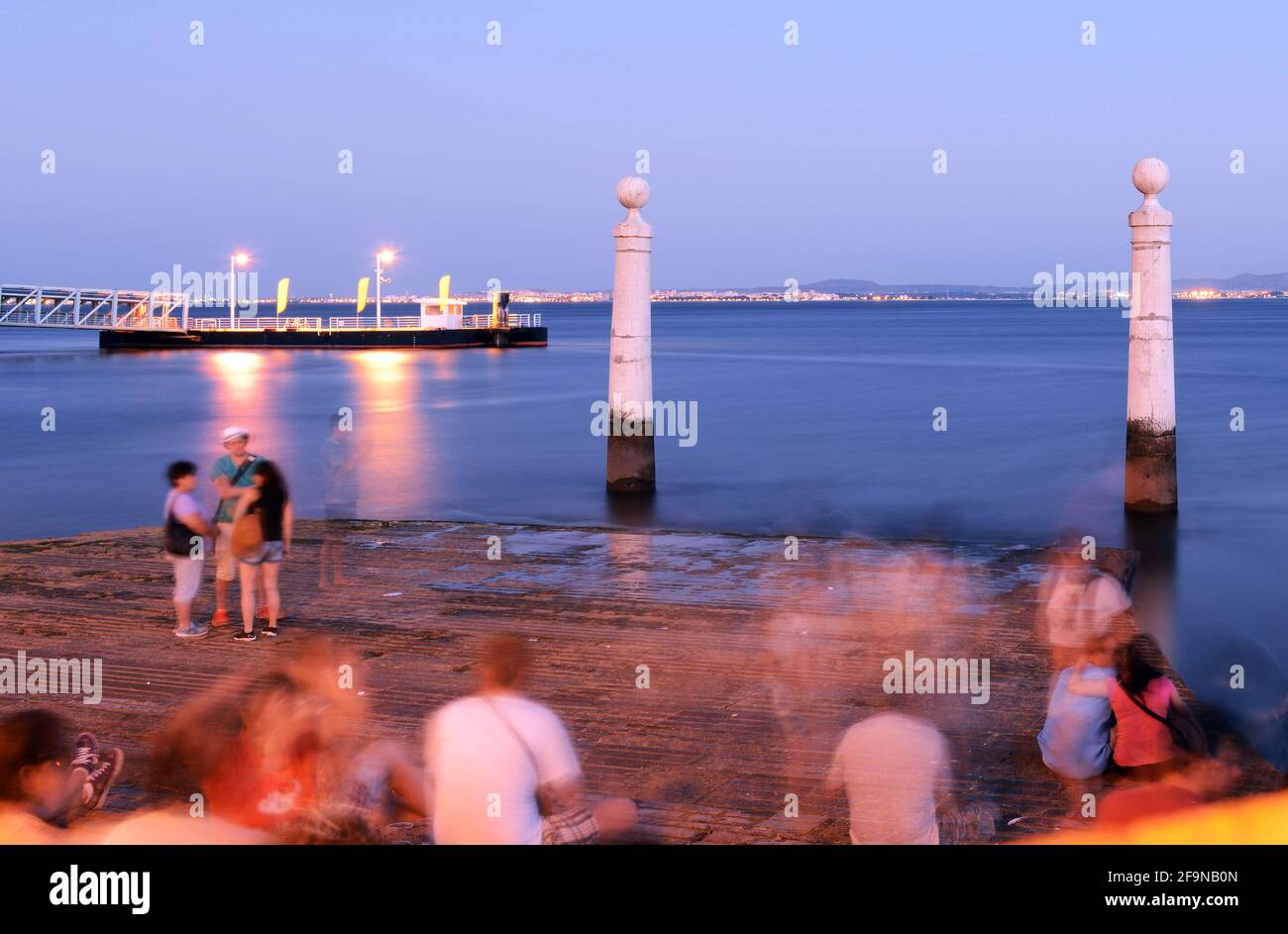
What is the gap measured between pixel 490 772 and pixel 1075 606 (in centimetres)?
650

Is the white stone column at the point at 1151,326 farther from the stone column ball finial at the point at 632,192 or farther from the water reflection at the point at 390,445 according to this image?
the water reflection at the point at 390,445

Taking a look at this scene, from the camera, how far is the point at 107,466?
114 feet

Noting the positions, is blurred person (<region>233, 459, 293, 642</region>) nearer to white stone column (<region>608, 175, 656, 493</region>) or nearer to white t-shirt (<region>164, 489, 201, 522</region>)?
white t-shirt (<region>164, 489, 201, 522</region>)

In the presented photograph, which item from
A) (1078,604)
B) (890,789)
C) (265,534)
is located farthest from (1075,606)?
(265,534)

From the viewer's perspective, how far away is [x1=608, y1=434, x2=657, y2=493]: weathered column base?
2000 centimetres

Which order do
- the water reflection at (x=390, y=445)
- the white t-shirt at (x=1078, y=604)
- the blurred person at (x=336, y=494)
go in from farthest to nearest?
the water reflection at (x=390, y=445)
the blurred person at (x=336, y=494)
the white t-shirt at (x=1078, y=604)

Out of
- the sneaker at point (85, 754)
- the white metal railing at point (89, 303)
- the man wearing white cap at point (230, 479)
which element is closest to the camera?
the sneaker at point (85, 754)

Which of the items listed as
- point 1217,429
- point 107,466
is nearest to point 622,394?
point 107,466

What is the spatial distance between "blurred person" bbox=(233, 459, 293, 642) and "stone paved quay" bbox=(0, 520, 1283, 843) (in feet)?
0.89

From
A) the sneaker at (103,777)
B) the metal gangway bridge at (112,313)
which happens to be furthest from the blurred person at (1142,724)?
→ the metal gangway bridge at (112,313)

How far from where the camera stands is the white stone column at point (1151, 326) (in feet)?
59.6

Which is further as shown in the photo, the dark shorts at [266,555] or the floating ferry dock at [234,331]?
the floating ferry dock at [234,331]

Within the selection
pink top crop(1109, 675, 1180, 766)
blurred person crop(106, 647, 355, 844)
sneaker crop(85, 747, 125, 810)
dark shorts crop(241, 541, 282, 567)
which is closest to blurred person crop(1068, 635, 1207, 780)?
pink top crop(1109, 675, 1180, 766)

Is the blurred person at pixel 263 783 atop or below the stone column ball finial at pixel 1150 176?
below
